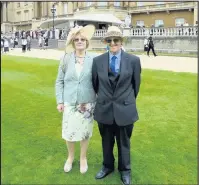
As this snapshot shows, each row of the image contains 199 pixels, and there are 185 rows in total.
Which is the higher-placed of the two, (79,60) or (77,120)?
(79,60)

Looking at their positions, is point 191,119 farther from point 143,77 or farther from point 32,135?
point 143,77

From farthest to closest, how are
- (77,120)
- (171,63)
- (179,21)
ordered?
1. (179,21)
2. (171,63)
3. (77,120)

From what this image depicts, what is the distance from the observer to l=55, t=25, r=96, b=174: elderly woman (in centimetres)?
423

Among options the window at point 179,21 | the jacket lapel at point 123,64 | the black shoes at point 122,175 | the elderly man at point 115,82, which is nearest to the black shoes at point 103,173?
the black shoes at point 122,175

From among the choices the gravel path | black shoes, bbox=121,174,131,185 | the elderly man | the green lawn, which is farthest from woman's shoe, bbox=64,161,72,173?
the gravel path

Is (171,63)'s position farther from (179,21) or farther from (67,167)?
(179,21)

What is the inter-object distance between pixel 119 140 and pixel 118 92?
2.26ft

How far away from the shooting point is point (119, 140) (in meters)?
4.30

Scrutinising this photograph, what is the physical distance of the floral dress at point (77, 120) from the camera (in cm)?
435

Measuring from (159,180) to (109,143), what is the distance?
86 cm

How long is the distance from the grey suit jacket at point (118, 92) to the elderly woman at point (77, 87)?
0.21 metres

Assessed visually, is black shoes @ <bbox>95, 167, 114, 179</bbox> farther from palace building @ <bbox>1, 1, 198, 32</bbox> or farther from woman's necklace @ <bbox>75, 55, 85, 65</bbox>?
palace building @ <bbox>1, 1, 198, 32</bbox>

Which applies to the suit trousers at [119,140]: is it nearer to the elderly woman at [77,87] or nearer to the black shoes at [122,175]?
the black shoes at [122,175]

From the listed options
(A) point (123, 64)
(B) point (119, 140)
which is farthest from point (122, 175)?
(A) point (123, 64)
